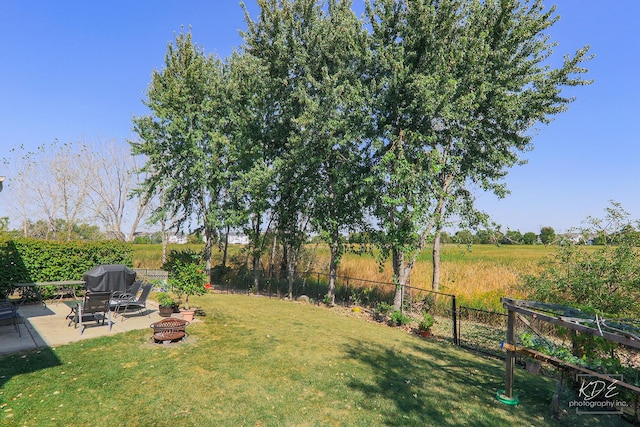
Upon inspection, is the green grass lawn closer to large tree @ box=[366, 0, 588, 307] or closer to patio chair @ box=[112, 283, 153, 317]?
patio chair @ box=[112, 283, 153, 317]

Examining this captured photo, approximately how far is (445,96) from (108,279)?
13.1 m

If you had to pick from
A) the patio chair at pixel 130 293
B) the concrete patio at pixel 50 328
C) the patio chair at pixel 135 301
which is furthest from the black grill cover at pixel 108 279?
the concrete patio at pixel 50 328

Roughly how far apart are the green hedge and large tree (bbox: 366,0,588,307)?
12.1 metres

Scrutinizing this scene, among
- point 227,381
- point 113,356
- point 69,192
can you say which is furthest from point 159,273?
point 69,192

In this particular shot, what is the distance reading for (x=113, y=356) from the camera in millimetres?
6289

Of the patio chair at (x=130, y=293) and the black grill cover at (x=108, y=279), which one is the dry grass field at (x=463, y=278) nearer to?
the patio chair at (x=130, y=293)

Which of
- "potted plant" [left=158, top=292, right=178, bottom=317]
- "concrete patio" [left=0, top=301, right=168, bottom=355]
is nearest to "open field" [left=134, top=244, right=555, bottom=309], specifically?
"potted plant" [left=158, top=292, right=178, bottom=317]

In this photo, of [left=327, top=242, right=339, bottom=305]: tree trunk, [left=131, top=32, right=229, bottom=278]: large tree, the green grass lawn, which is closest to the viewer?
the green grass lawn

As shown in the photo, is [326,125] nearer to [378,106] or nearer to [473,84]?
[378,106]

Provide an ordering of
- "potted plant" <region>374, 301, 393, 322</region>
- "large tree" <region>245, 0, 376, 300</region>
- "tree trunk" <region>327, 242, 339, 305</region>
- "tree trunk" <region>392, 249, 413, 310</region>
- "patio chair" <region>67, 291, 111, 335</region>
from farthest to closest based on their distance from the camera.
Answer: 1. "tree trunk" <region>327, 242, 339, 305</region>
2. "large tree" <region>245, 0, 376, 300</region>
3. "tree trunk" <region>392, 249, 413, 310</region>
4. "potted plant" <region>374, 301, 393, 322</region>
5. "patio chair" <region>67, 291, 111, 335</region>

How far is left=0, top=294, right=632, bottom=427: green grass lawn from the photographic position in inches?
176

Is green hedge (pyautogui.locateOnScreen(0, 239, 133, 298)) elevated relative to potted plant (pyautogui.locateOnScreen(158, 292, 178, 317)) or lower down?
elevated

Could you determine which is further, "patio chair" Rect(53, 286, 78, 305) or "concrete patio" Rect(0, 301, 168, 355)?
"patio chair" Rect(53, 286, 78, 305)

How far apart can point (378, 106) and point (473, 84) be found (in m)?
3.90
